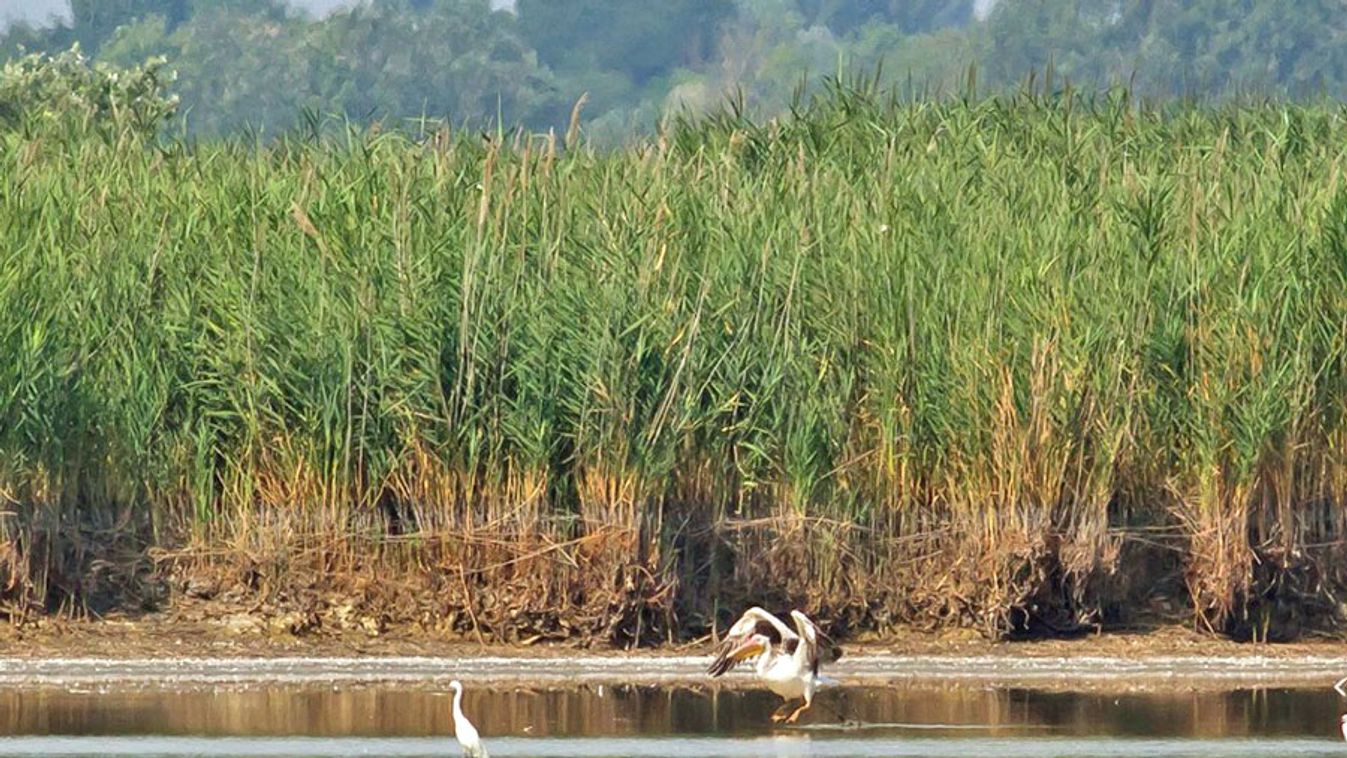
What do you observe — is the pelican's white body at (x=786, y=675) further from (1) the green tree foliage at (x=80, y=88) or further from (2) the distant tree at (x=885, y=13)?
(2) the distant tree at (x=885, y=13)

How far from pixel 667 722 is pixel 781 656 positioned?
525mm

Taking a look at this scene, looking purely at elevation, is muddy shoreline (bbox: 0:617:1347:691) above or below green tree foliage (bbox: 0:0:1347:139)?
below

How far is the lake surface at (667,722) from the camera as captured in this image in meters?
9.31

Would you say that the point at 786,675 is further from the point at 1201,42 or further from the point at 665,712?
the point at 1201,42

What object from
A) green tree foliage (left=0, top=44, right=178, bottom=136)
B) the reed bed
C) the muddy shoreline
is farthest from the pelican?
green tree foliage (left=0, top=44, right=178, bottom=136)

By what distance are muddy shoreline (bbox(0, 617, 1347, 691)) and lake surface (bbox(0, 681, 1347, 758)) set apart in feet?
0.68

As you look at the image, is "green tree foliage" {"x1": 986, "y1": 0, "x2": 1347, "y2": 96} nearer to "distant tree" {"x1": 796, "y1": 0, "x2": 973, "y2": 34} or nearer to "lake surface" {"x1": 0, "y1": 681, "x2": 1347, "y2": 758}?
"distant tree" {"x1": 796, "y1": 0, "x2": 973, "y2": 34}

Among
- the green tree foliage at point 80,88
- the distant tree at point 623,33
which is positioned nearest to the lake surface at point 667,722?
the green tree foliage at point 80,88

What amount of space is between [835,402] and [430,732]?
275cm

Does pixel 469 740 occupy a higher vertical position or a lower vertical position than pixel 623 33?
lower

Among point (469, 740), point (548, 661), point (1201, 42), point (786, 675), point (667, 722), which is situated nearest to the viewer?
point (469, 740)

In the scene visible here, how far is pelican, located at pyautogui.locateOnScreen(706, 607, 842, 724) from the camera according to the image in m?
10.2

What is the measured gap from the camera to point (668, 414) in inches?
458

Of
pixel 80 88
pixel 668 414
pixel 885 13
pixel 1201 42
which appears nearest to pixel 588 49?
pixel 885 13
